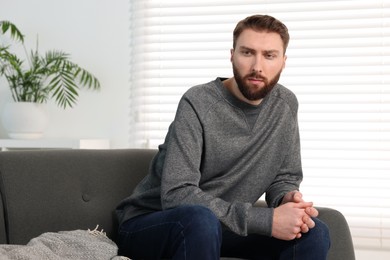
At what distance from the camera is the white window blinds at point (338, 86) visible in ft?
11.9

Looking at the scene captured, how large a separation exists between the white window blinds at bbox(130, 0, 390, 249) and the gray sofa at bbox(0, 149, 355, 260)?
4.39 ft

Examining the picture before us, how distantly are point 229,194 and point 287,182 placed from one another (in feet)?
0.69

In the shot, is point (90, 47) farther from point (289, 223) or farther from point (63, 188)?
point (289, 223)

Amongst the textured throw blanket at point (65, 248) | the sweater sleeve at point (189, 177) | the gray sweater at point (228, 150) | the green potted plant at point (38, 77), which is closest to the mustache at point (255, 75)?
the gray sweater at point (228, 150)

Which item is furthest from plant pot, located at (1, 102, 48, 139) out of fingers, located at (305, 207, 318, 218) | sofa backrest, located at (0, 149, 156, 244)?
fingers, located at (305, 207, 318, 218)

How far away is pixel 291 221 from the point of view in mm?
2012

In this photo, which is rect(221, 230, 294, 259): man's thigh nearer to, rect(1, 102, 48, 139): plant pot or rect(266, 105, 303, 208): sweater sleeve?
rect(266, 105, 303, 208): sweater sleeve

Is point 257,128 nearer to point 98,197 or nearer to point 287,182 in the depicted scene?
point 287,182

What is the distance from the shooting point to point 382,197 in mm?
3635

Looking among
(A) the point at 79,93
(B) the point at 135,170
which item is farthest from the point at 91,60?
(B) the point at 135,170

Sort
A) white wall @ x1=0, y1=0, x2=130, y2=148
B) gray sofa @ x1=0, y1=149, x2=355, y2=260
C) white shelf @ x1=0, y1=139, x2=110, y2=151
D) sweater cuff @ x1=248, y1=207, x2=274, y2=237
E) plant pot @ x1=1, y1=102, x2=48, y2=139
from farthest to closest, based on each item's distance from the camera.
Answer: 1. white wall @ x1=0, y1=0, x2=130, y2=148
2. plant pot @ x1=1, y1=102, x2=48, y2=139
3. white shelf @ x1=0, y1=139, x2=110, y2=151
4. gray sofa @ x1=0, y1=149, x2=355, y2=260
5. sweater cuff @ x1=248, y1=207, x2=274, y2=237

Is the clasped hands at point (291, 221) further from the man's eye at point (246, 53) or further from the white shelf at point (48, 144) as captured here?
the white shelf at point (48, 144)

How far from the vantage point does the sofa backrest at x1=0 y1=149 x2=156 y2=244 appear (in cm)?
232

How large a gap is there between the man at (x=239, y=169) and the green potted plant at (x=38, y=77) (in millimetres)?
1600
